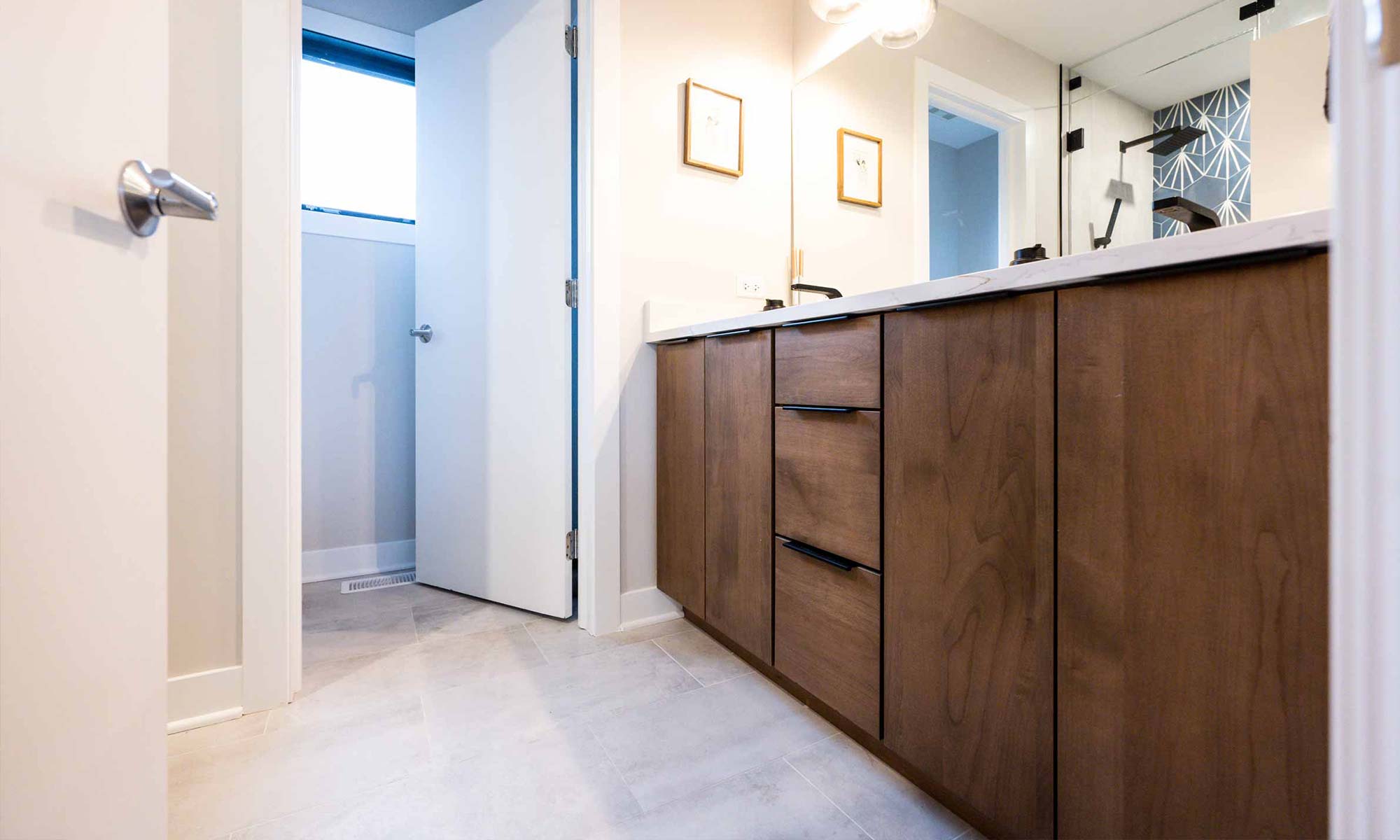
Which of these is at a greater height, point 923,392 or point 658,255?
point 658,255

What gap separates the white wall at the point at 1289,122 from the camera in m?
0.94

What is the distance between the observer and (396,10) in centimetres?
243

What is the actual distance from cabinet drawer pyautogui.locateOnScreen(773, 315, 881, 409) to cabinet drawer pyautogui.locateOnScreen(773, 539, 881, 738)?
12.3 inches

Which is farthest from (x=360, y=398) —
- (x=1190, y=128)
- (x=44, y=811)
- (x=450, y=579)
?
(x=1190, y=128)

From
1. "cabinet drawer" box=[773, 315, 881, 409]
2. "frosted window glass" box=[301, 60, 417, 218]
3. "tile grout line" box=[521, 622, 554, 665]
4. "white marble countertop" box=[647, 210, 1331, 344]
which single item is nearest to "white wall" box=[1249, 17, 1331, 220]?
"white marble countertop" box=[647, 210, 1331, 344]

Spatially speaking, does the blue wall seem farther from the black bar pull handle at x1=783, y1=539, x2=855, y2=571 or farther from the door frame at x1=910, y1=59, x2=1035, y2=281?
the black bar pull handle at x1=783, y1=539, x2=855, y2=571

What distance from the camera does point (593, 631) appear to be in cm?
176

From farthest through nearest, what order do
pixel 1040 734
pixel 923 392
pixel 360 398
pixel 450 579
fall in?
pixel 360 398
pixel 450 579
pixel 923 392
pixel 1040 734

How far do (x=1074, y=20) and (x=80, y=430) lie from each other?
6.03 feet

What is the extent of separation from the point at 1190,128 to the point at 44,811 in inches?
68.1

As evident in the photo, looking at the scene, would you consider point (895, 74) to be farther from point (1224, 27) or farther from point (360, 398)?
point (360, 398)

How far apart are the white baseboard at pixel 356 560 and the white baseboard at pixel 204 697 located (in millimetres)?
1014

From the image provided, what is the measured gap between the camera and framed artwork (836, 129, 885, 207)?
192 cm

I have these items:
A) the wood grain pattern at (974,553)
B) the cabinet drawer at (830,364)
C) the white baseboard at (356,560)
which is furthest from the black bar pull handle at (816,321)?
the white baseboard at (356,560)
